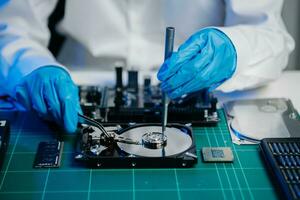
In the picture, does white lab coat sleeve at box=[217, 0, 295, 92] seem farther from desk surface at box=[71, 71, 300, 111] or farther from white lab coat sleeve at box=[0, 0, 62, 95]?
white lab coat sleeve at box=[0, 0, 62, 95]

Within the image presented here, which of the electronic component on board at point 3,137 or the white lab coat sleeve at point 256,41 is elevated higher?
the white lab coat sleeve at point 256,41

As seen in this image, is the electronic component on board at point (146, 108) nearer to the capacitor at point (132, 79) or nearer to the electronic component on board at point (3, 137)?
the capacitor at point (132, 79)

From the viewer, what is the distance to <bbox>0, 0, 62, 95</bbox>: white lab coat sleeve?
1.38m

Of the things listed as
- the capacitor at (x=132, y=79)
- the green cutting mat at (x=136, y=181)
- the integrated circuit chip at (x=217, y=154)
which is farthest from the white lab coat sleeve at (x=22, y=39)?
the integrated circuit chip at (x=217, y=154)

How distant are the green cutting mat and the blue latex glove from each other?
0.34ft

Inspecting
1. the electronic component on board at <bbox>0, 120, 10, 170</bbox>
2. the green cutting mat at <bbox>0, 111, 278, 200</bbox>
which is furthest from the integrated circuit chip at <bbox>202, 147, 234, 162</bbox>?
the electronic component on board at <bbox>0, 120, 10, 170</bbox>

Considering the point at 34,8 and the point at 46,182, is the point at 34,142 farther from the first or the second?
the point at 34,8

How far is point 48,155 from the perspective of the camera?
1117 mm

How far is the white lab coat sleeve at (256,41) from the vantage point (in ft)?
4.34

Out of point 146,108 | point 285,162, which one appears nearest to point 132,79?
point 146,108

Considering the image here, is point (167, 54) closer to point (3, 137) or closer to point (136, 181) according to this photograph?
point (136, 181)

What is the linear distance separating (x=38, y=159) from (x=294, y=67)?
132 cm

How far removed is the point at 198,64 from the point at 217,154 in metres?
0.22

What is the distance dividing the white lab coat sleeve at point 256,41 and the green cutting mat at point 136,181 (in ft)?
0.97
